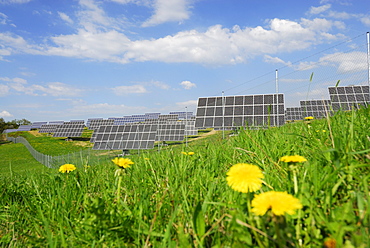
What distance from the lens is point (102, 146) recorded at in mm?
20328

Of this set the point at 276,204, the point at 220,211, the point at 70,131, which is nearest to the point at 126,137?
the point at 220,211

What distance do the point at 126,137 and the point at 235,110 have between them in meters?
9.03

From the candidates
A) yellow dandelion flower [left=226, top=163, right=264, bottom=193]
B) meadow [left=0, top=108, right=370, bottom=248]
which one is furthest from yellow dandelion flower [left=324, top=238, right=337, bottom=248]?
yellow dandelion flower [left=226, top=163, right=264, bottom=193]

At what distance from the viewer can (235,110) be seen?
1666 cm

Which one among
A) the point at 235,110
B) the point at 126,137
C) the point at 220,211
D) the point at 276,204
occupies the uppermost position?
the point at 235,110

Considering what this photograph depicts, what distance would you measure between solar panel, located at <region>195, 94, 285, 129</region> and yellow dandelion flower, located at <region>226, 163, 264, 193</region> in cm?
1456

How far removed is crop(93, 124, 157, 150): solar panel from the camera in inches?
779

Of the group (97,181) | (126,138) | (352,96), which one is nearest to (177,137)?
(126,138)

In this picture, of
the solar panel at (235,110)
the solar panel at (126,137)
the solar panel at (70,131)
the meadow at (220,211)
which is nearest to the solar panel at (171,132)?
the solar panel at (126,137)

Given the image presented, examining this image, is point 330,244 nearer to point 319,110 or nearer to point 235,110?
point 235,110

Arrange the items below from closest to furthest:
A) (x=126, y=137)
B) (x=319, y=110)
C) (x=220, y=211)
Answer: (x=220, y=211), (x=319, y=110), (x=126, y=137)

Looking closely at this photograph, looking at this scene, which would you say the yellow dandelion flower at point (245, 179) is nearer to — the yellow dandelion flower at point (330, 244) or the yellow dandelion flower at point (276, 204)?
the yellow dandelion flower at point (276, 204)

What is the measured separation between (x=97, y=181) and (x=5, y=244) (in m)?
0.79

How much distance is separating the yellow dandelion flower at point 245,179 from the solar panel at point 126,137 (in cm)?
1858
